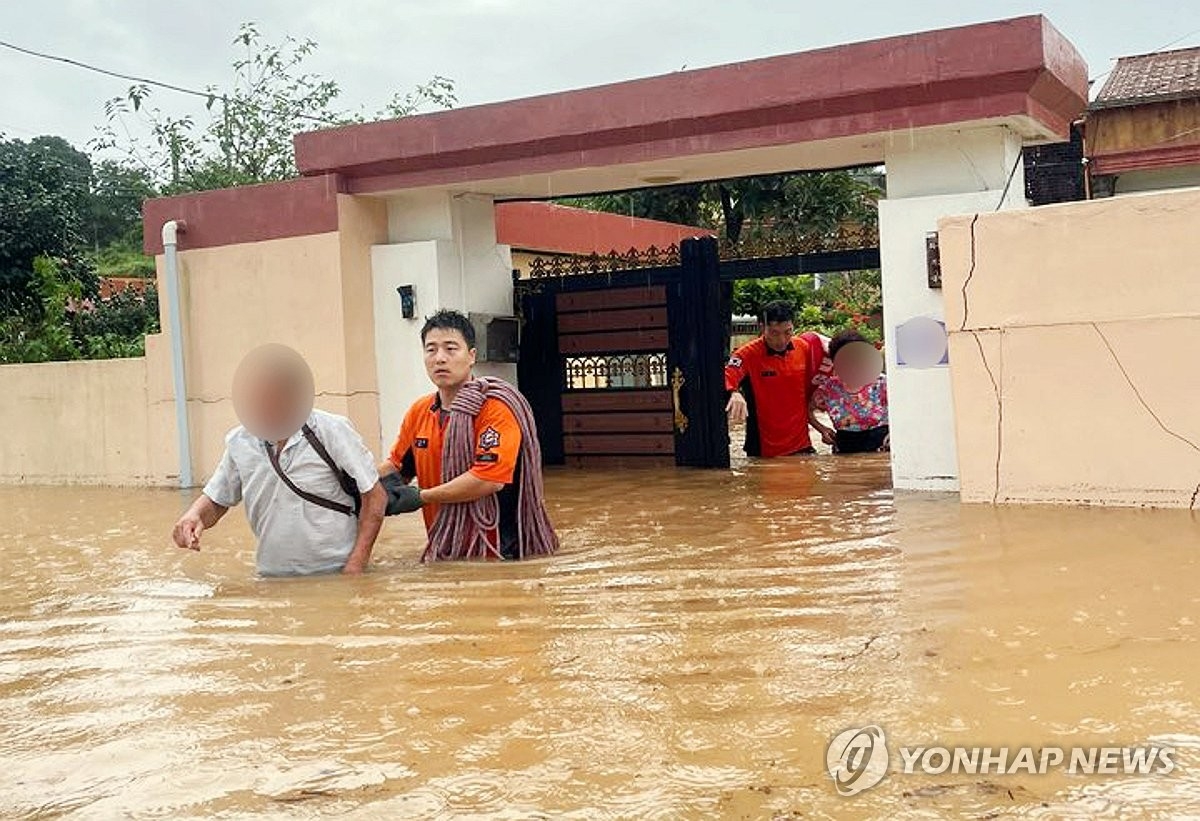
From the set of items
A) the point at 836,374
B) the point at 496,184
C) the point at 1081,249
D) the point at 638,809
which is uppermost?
the point at 496,184

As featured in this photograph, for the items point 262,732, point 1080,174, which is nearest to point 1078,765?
point 262,732

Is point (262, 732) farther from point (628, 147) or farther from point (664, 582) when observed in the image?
point (628, 147)

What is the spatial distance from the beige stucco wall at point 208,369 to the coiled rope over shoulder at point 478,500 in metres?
4.75

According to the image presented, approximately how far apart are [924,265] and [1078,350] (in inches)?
58.9

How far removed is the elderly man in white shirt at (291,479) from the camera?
514 cm

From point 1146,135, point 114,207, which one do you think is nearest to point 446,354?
point 1146,135

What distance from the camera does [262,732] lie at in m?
3.33

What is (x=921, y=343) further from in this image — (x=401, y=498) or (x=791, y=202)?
(x=791, y=202)

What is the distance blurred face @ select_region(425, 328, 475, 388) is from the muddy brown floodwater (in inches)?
35.1

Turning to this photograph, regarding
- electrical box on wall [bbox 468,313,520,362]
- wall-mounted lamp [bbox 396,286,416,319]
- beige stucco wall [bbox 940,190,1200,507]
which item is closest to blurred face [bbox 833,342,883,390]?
beige stucco wall [bbox 940,190,1200,507]

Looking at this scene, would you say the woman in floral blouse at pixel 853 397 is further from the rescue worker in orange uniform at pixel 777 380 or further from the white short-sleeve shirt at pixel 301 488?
the white short-sleeve shirt at pixel 301 488

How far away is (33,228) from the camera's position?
51.8ft

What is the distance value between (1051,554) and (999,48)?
376cm

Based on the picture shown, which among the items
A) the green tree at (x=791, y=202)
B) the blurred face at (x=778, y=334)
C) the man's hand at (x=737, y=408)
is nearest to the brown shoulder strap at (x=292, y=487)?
the man's hand at (x=737, y=408)
